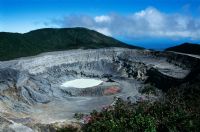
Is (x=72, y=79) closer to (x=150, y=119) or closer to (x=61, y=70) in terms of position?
(x=61, y=70)

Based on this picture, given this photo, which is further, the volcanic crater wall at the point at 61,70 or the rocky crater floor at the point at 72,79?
the volcanic crater wall at the point at 61,70

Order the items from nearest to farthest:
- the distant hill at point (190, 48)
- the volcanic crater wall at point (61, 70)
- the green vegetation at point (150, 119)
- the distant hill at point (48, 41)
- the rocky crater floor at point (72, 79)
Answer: the green vegetation at point (150, 119)
the rocky crater floor at point (72, 79)
the volcanic crater wall at point (61, 70)
the distant hill at point (190, 48)
the distant hill at point (48, 41)

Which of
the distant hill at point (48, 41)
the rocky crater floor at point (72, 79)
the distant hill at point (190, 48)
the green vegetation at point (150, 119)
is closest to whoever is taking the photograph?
the green vegetation at point (150, 119)

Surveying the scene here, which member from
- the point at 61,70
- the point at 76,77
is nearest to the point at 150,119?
the point at 76,77

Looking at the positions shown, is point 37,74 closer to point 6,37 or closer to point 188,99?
point 188,99

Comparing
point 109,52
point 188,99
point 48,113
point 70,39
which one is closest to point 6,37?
point 70,39

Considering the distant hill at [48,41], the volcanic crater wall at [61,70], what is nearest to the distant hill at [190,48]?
the volcanic crater wall at [61,70]

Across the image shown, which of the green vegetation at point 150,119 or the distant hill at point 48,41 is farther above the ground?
the distant hill at point 48,41

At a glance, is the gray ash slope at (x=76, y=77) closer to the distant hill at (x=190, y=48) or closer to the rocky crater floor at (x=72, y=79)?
the rocky crater floor at (x=72, y=79)
